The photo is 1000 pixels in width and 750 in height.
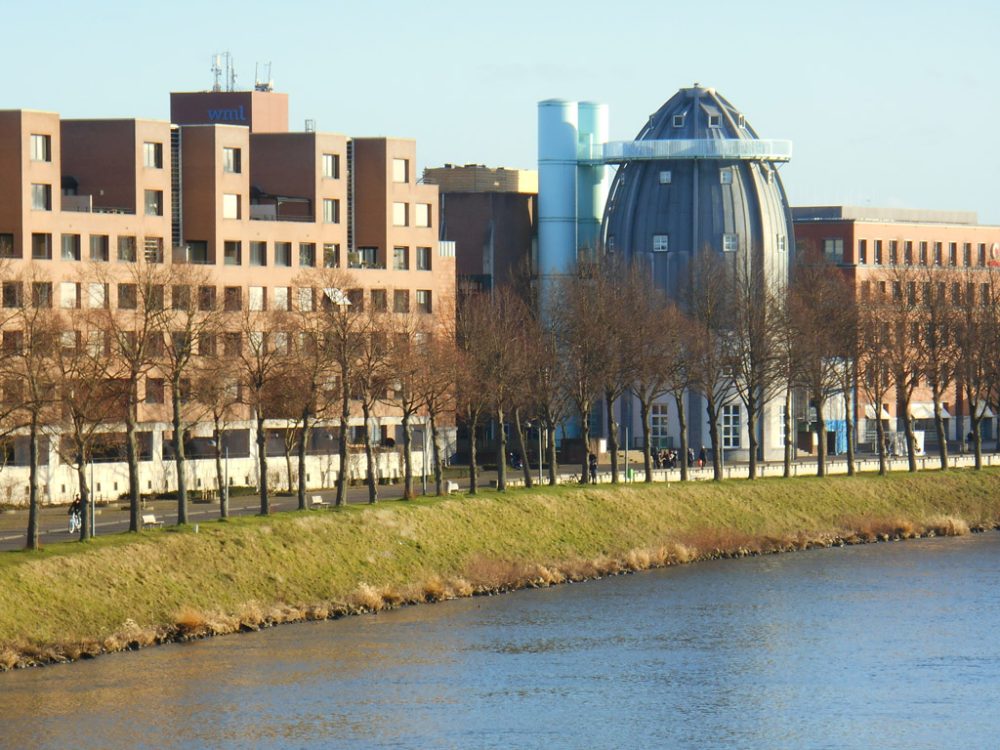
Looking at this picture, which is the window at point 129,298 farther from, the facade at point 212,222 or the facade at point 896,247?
the facade at point 896,247

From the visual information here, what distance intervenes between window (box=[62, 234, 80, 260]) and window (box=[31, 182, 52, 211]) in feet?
6.38

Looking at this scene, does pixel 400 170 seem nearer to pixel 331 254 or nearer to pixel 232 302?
pixel 331 254

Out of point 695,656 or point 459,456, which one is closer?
point 695,656

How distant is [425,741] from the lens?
195ft

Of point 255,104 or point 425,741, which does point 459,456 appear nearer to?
point 255,104

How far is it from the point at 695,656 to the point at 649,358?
137 feet

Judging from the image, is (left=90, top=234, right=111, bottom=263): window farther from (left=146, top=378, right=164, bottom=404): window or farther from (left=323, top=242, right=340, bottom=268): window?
(left=323, top=242, right=340, bottom=268): window

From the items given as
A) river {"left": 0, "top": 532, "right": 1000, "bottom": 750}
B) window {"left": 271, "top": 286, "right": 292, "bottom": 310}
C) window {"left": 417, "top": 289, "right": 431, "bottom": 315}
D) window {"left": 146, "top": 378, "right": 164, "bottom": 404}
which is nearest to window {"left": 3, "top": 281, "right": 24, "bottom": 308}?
window {"left": 146, "top": 378, "right": 164, "bottom": 404}

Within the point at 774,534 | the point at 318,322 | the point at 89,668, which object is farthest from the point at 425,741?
the point at 774,534

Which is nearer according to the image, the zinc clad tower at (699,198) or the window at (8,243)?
the window at (8,243)

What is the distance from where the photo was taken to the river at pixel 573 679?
60.2 metres

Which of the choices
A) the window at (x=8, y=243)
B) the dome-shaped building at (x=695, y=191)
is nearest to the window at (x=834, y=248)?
the dome-shaped building at (x=695, y=191)

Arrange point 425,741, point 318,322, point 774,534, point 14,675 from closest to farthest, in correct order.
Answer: point 425,741 → point 14,675 → point 318,322 → point 774,534

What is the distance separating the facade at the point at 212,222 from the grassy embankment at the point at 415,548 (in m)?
15.0
